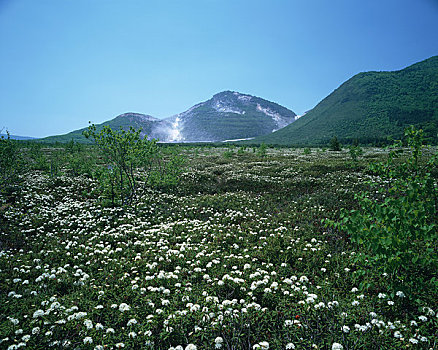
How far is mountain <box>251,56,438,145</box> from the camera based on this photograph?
128m

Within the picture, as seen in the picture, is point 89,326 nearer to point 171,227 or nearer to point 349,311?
point 349,311

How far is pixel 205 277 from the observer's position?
593 cm

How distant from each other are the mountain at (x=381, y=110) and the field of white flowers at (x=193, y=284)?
124 metres

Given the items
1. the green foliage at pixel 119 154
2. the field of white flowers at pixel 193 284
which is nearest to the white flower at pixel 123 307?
the field of white flowers at pixel 193 284

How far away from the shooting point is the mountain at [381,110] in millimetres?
128250

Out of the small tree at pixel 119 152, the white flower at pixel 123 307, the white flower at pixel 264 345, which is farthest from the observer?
the small tree at pixel 119 152

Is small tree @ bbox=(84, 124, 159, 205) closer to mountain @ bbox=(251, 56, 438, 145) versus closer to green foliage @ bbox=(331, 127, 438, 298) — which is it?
green foliage @ bbox=(331, 127, 438, 298)

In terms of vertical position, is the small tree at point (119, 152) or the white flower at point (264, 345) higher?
the small tree at point (119, 152)

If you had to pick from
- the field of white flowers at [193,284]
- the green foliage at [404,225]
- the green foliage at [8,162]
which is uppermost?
the green foliage at [8,162]

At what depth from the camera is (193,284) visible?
5922mm

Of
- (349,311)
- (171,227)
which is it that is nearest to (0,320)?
(171,227)

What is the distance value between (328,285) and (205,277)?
350 cm

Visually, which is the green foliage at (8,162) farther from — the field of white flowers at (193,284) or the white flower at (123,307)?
the white flower at (123,307)

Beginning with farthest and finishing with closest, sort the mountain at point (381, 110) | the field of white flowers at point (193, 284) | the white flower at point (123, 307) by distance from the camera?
the mountain at point (381, 110) → the white flower at point (123, 307) → the field of white flowers at point (193, 284)
